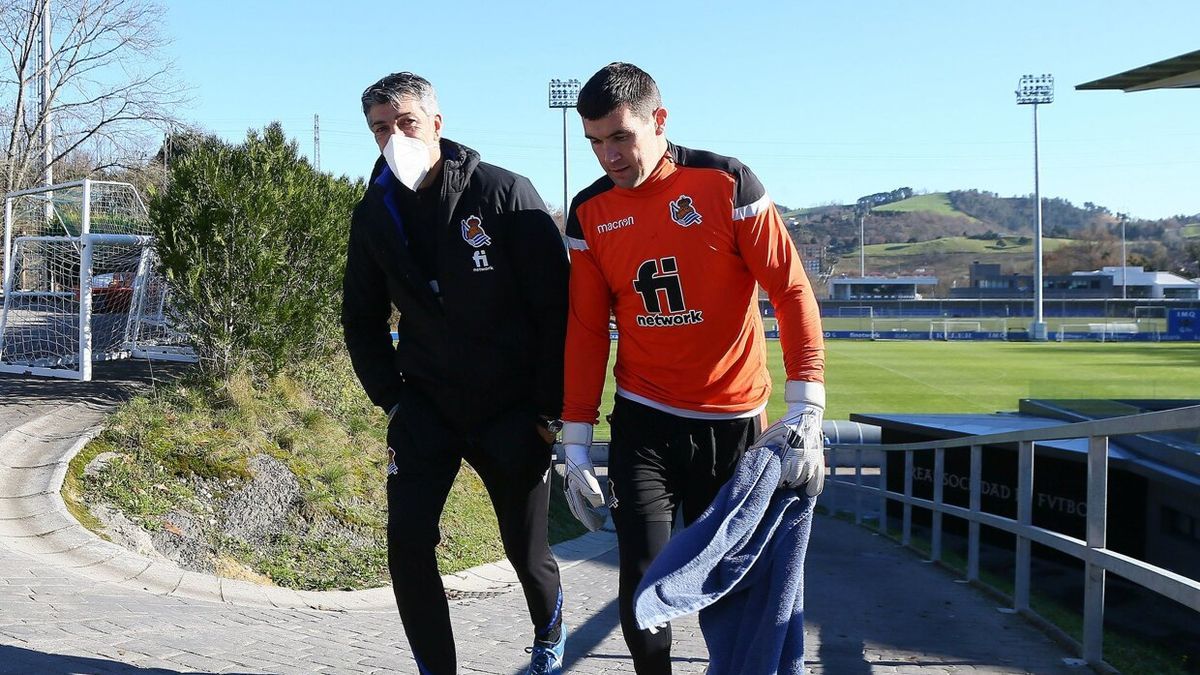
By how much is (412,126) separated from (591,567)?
5.04 metres

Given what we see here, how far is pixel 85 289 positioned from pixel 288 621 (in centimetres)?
592

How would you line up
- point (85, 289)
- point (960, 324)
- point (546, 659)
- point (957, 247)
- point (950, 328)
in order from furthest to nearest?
point (957, 247), point (960, 324), point (950, 328), point (85, 289), point (546, 659)

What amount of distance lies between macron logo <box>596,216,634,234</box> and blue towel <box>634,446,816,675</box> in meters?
0.71

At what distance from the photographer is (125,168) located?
25797mm

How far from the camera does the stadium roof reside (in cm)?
696

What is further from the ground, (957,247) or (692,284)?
(957,247)

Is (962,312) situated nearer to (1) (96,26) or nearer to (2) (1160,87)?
(1) (96,26)

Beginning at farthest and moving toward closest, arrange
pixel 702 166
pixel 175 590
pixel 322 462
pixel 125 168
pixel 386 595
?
pixel 125 168
pixel 322 462
pixel 386 595
pixel 175 590
pixel 702 166

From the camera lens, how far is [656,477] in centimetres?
308

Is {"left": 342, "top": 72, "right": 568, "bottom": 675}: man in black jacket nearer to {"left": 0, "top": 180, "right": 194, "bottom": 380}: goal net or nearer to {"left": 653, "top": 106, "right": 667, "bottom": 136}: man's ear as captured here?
{"left": 653, "top": 106, "right": 667, "bottom": 136}: man's ear

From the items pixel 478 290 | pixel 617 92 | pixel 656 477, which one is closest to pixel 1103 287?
pixel 478 290

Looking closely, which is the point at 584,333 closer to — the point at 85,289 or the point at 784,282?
the point at 784,282

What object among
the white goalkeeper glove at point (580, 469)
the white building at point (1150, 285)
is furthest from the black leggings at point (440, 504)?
the white building at point (1150, 285)

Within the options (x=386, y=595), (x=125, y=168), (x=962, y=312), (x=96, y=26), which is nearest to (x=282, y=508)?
(x=386, y=595)
